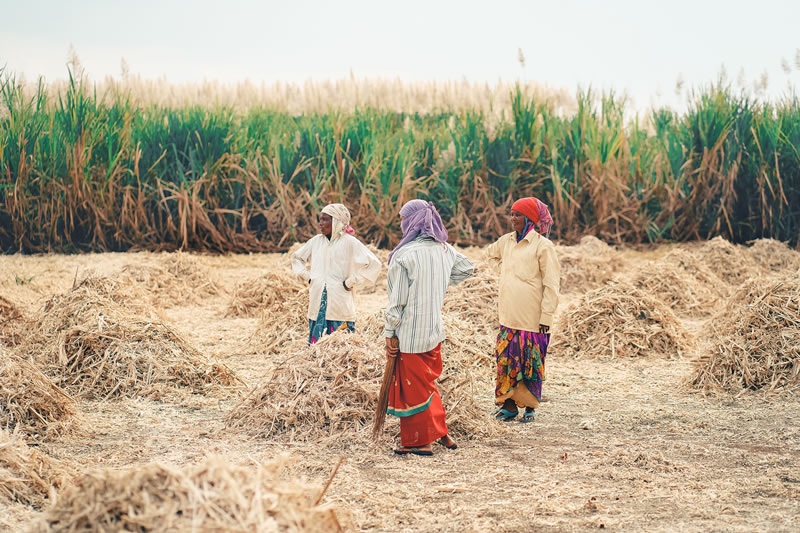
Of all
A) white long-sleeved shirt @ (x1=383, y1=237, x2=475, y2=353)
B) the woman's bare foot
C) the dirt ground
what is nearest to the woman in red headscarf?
the dirt ground

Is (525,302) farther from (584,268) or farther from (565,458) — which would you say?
(584,268)

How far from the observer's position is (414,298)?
462 centimetres

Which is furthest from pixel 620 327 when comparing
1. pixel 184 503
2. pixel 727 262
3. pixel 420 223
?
pixel 184 503

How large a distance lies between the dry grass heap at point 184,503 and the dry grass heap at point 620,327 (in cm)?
507

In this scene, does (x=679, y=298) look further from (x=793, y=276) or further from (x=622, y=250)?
(x=622, y=250)

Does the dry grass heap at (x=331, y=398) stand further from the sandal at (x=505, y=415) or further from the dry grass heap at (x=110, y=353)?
the dry grass heap at (x=110, y=353)

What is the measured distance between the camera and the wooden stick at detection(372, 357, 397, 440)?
468 cm

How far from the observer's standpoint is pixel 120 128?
13.0 metres

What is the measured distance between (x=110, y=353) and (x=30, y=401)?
1.31 meters

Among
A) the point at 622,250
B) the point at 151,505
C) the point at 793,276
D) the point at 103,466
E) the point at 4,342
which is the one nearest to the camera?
the point at 151,505

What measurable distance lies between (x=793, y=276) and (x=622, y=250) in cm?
685

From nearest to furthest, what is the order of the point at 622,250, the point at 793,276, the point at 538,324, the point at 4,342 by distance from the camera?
the point at 538,324
the point at 793,276
the point at 4,342
the point at 622,250

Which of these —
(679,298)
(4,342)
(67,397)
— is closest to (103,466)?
(67,397)

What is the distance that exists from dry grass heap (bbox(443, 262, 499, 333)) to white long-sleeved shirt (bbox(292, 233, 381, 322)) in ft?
7.21
